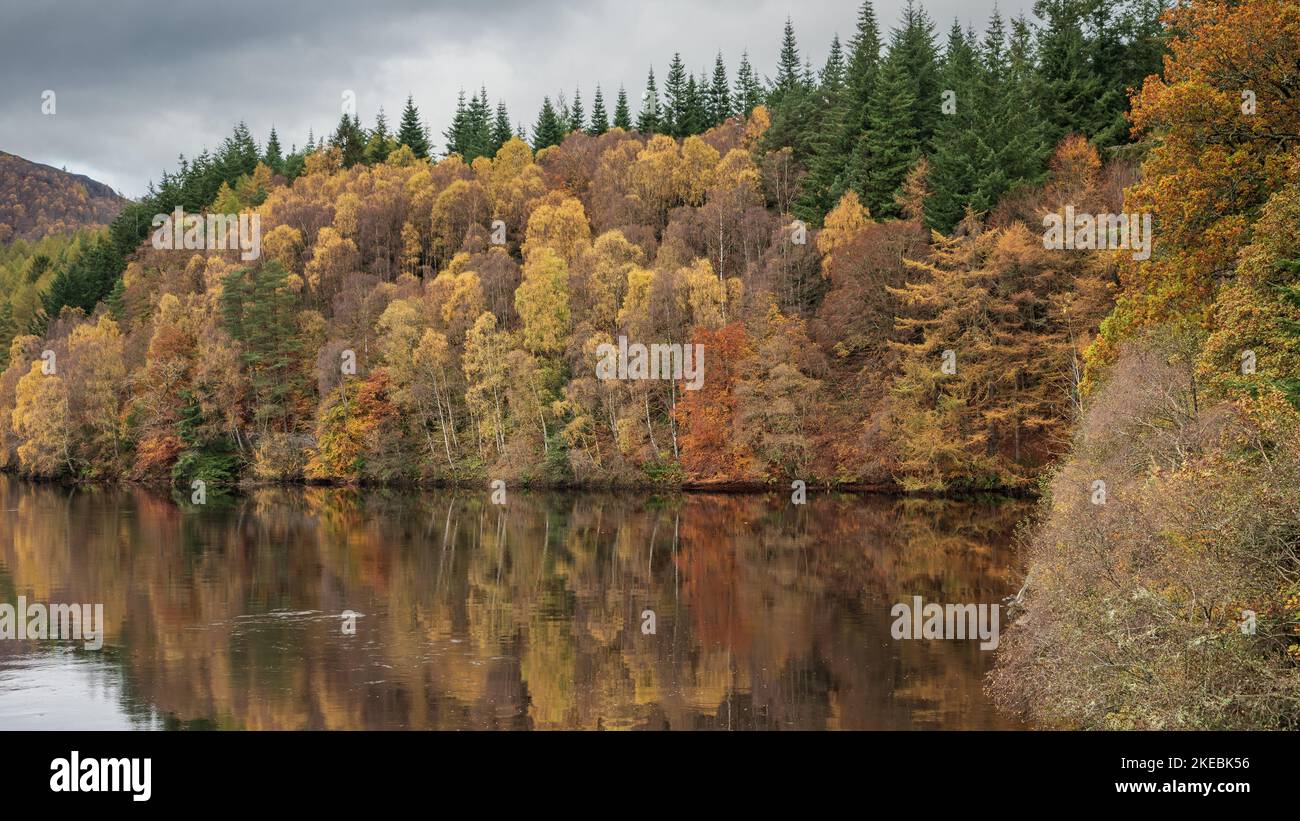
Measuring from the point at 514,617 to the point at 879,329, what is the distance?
1401 inches

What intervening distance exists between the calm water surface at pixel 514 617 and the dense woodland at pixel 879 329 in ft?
13.1

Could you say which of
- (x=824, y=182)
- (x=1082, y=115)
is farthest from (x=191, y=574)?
(x=1082, y=115)

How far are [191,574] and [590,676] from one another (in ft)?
65.3

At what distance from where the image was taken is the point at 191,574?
36.8 metres

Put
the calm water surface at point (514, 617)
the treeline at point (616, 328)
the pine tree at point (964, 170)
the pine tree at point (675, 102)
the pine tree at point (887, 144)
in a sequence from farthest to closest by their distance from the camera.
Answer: the pine tree at point (675, 102)
the pine tree at point (887, 144)
the pine tree at point (964, 170)
the treeline at point (616, 328)
the calm water surface at point (514, 617)

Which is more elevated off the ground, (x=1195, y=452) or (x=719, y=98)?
(x=719, y=98)

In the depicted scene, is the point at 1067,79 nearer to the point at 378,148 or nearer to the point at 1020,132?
the point at 1020,132

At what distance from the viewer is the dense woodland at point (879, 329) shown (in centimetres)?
1631

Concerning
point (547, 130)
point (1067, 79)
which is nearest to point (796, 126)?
point (1067, 79)

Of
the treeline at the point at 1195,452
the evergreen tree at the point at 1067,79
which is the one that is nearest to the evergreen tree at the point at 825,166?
the evergreen tree at the point at 1067,79

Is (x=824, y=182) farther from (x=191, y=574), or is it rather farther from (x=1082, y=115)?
(x=191, y=574)

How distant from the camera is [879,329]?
5925 centimetres

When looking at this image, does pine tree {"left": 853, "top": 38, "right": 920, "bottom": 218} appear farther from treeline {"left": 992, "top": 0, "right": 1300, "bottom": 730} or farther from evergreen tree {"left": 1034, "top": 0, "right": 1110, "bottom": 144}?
treeline {"left": 992, "top": 0, "right": 1300, "bottom": 730}

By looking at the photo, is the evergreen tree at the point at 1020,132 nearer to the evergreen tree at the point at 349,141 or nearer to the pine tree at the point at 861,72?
the pine tree at the point at 861,72
